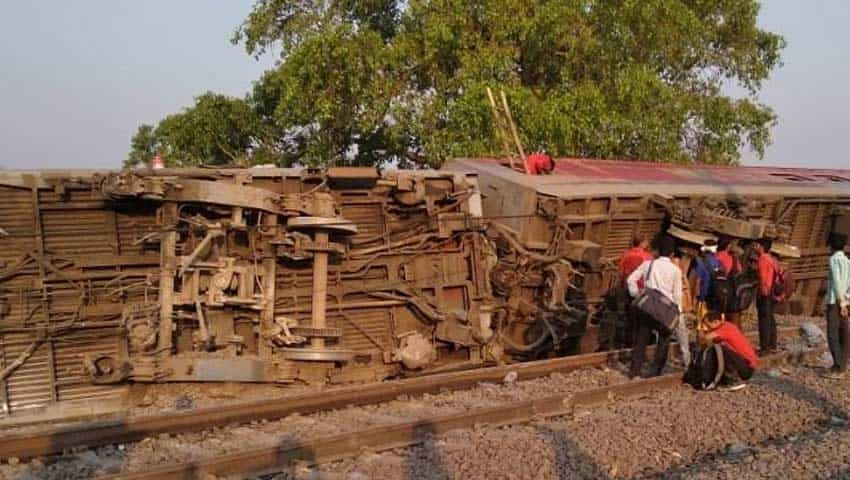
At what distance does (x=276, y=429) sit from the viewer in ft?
24.2

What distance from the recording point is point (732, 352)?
9.12 meters

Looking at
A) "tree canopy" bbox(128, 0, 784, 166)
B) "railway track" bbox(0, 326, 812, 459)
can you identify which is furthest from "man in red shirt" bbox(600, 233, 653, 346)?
"tree canopy" bbox(128, 0, 784, 166)

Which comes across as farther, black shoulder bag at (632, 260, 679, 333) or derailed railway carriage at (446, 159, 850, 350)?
derailed railway carriage at (446, 159, 850, 350)

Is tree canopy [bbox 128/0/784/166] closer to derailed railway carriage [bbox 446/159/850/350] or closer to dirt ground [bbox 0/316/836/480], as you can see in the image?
derailed railway carriage [bbox 446/159/850/350]

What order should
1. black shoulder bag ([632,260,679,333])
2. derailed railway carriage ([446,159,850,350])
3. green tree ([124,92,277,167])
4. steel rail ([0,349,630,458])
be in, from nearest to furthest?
1. steel rail ([0,349,630,458])
2. black shoulder bag ([632,260,679,333])
3. derailed railway carriage ([446,159,850,350])
4. green tree ([124,92,277,167])

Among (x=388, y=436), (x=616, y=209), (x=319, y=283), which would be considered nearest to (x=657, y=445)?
(x=388, y=436)

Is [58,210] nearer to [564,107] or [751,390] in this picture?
[751,390]

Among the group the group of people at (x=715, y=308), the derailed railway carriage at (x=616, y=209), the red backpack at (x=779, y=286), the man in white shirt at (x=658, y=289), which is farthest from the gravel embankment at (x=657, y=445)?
the derailed railway carriage at (x=616, y=209)

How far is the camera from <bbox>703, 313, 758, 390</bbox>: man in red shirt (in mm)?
9055

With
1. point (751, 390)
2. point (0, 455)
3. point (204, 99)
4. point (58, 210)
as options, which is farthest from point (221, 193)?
point (204, 99)

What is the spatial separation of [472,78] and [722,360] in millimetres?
10923

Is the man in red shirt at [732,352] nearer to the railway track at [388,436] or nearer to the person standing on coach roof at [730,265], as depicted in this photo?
the railway track at [388,436]

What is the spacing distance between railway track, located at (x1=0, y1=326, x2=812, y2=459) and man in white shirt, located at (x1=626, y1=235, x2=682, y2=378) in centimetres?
94

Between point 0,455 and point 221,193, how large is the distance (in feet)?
12.7
